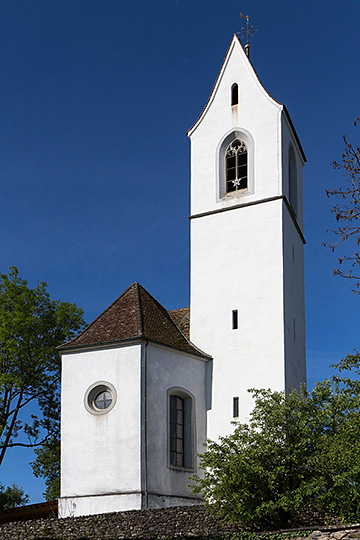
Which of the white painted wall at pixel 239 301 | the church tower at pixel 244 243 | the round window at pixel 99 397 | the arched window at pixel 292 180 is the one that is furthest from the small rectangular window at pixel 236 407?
the arched window at pixel 292 180

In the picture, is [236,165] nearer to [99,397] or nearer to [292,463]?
[99,397]

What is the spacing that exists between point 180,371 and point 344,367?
7.66 meters

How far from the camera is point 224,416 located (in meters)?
29.0

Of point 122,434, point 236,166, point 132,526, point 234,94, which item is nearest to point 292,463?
point 132,526

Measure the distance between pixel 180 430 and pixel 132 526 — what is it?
21.1 feet

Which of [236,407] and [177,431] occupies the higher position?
[236,407]

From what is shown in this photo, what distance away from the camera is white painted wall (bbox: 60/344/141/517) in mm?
26000

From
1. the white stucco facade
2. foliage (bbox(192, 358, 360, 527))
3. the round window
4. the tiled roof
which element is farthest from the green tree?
the tiled roof

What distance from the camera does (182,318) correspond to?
32500mm

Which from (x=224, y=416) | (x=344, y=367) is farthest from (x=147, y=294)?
(x=344, y=367)

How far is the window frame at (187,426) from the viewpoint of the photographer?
27716mm

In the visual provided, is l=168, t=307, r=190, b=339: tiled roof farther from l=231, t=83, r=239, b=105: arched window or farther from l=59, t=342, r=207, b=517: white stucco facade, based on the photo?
l=231, t=83, r=239, b=105: arched window

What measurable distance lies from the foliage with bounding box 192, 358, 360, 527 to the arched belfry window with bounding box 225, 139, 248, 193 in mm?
11365

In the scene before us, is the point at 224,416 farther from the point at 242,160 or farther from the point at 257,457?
the point at 242,160
